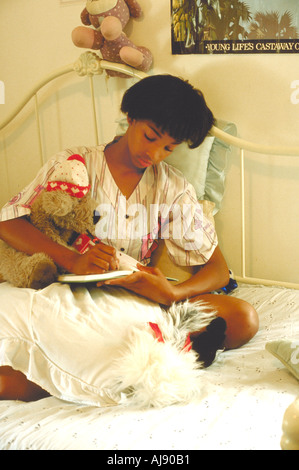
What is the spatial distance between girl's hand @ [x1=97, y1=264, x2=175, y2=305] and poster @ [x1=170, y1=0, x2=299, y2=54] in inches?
29.9

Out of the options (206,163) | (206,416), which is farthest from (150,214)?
(206,416)

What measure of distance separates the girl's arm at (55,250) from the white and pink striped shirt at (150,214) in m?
0.11

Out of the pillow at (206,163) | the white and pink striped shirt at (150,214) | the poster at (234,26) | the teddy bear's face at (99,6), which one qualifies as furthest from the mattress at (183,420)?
the teddy bear's face at (99,6)

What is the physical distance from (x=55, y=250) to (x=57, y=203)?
113 mm

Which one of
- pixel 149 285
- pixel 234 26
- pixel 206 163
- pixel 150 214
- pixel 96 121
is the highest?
pixel 234 26

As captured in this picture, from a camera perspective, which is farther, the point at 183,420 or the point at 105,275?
the point at 105,275

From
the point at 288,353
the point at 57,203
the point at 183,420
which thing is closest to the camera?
the point at 183,420

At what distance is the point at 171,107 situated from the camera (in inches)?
45.5

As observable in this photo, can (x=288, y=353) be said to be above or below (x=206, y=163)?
below

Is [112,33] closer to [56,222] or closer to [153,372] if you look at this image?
Result: [56,222]

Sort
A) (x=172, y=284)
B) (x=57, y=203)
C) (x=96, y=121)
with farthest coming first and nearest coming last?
(x=96, y=121), (x=172, y=284), (x=57, y=203)
